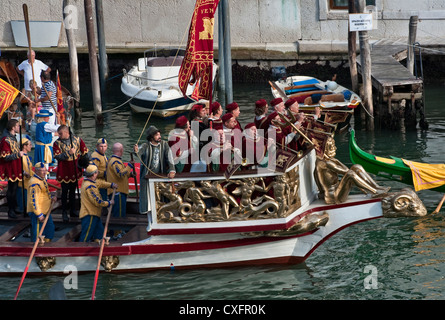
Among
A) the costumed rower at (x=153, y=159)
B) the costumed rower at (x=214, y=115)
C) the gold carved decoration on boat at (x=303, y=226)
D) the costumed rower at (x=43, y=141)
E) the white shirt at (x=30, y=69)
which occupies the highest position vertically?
the white shirt at (x=30, y=69)

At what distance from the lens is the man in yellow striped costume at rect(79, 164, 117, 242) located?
9984 mm

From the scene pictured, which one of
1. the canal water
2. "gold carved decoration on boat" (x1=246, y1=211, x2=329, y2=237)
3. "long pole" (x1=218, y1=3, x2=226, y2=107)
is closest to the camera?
"gold carved decoration on boat" (x1=246, y1=211, x2=329, y2=237)

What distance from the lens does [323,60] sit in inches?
977

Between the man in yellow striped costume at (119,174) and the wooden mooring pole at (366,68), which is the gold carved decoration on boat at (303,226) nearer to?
the man in yellow striped costume at (119,174)

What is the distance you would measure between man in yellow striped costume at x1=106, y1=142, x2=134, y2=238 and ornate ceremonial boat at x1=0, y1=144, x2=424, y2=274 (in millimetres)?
507

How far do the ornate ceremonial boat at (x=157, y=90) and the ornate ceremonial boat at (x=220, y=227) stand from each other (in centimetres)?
1024

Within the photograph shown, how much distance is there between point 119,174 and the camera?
1054cm

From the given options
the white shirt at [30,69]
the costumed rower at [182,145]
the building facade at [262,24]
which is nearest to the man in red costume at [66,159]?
the costumed rower at [182,145]

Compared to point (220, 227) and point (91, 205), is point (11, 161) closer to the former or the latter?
point (91, 205)

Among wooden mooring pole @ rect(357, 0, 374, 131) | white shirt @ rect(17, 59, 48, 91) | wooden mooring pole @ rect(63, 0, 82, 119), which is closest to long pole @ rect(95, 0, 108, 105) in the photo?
wooden mooring pole @ rect(63, 0, 82, 119)

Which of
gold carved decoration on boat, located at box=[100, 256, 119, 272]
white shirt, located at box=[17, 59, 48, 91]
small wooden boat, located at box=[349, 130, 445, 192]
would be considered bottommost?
gold carved decoration on boat, located at box=[100, 256, 119, 272]

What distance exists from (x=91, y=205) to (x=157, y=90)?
36.5 ft

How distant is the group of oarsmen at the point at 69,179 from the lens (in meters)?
10.0

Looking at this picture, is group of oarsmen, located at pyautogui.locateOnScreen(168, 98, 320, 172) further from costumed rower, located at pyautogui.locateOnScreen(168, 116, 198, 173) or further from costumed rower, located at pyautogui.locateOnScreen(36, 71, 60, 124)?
costumed rower, located at pyautogui.locateOnScreen(36, 71, 60, 124)
